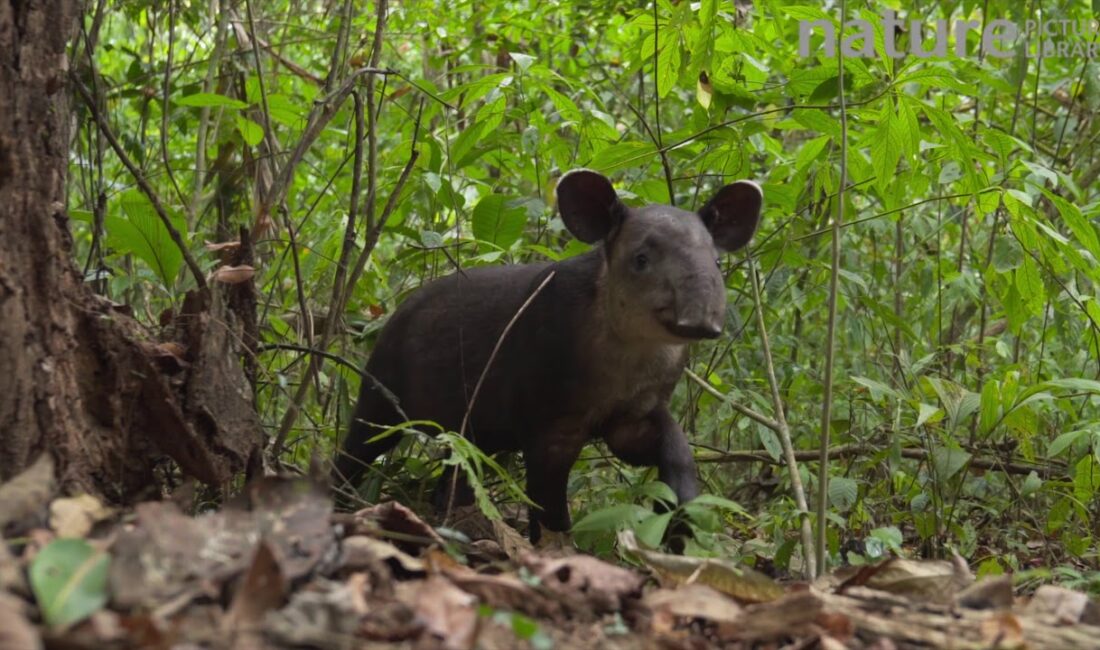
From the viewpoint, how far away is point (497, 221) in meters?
6.20

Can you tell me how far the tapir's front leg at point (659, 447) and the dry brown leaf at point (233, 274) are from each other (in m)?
2.12

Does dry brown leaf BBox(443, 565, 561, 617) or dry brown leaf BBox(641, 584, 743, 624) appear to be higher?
dry brown leaf BBox(443, 565, 561, 617)

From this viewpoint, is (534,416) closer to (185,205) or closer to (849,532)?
A: (849,532)

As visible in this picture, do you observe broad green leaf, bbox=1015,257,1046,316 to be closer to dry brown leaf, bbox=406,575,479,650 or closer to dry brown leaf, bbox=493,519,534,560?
dry brown leaf, bbox=493,519,534,560

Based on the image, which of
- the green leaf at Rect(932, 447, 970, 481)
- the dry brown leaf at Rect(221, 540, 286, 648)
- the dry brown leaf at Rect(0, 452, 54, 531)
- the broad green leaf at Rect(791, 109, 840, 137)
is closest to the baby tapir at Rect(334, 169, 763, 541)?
the broad green leaf at Rect(791, 109, 840, 137)

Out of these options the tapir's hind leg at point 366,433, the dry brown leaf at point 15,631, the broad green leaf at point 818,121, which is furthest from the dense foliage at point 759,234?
the dry brown leaf at point 15,631

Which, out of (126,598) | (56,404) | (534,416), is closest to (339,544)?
(126,598)

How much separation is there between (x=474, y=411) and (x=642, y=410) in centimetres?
84

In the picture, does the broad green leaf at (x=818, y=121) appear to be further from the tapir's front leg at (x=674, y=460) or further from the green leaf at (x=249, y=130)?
the green leaf at (x=249, y=130)

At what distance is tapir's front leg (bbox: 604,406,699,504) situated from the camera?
5.83m

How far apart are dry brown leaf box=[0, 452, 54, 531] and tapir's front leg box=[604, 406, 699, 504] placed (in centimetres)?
322

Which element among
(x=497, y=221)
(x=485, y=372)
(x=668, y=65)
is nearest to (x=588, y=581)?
(x=485, y=372)

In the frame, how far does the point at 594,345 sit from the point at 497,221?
0.90 metres

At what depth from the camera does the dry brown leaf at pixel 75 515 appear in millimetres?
3131
